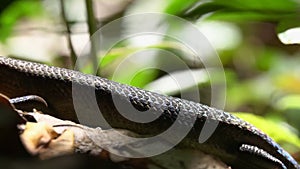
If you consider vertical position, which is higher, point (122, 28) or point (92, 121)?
point (122, 28)

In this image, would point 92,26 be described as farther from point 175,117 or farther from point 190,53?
point 190,53

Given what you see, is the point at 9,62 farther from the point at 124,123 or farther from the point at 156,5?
the point at 156,5

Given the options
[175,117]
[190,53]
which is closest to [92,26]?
[175,117]

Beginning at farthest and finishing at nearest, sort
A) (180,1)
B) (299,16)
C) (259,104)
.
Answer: (259,104)
(180,1)
(299,16)

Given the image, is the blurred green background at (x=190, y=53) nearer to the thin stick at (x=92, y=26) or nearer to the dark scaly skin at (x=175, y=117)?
the thin stick at (x=92, y=26)

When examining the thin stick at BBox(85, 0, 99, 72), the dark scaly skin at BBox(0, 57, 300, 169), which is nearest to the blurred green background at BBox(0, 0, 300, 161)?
the thin stick at BBox(85, 0, 99, 72)

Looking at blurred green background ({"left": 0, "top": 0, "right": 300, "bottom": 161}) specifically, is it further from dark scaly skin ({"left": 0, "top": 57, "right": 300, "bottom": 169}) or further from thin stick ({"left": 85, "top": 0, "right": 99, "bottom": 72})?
dark scaly skin ({"left": 0, "top": 57, "right": 300, "bottom": 169})

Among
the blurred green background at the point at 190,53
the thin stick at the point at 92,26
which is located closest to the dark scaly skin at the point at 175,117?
the blurred green background at the point at 190,53

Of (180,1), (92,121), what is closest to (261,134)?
(92,121)
